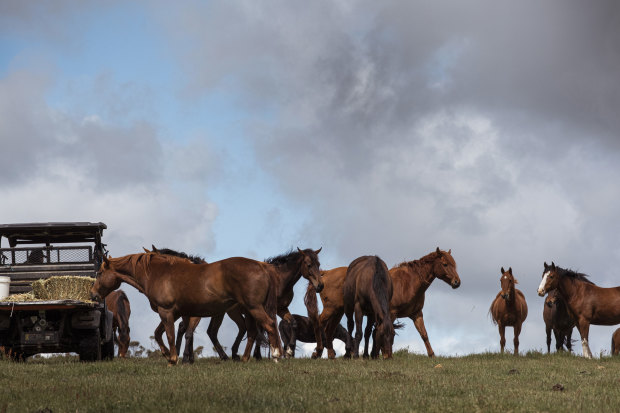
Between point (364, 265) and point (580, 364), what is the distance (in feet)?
17.5

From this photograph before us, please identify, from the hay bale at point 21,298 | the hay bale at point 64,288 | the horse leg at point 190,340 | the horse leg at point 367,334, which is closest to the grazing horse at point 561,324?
the horse leg at point 367,334

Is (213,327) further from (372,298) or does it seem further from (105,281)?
(372,298)

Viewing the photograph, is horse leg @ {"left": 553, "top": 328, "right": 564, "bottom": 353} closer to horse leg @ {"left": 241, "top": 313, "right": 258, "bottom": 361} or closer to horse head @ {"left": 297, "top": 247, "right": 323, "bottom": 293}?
horse head @ {"left": 297, "top": 247, "right": 323, "bottom": 293}

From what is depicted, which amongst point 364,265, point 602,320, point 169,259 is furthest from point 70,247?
point 602,320

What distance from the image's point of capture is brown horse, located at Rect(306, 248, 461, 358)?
1966cm

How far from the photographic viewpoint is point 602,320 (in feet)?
71.9

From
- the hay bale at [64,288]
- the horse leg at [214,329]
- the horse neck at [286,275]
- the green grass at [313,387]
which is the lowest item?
the green grass at [313,387]

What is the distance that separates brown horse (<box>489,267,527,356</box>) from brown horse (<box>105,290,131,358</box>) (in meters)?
11.2

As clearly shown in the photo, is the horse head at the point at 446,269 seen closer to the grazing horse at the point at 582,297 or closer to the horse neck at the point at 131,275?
the grazing horse at the point at 582,297

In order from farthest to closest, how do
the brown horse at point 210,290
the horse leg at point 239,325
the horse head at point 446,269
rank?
the horse head at point 446,269, the horse leg at point 239,325, the brown horse at point 210,290

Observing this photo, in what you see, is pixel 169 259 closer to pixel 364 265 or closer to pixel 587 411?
pixel 364 265

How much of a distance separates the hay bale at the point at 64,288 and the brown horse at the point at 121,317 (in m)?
5.21

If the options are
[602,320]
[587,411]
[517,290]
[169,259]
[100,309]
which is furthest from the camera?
[517,290]

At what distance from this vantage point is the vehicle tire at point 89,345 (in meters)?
18.2
